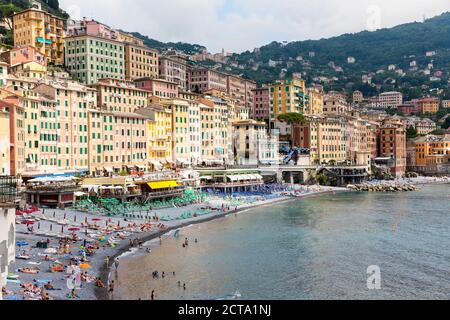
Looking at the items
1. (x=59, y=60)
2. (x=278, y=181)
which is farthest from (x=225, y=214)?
(x=59, y=60)

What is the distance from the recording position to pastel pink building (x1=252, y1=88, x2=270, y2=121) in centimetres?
12500

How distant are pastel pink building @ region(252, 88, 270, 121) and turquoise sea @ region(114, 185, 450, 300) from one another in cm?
6367

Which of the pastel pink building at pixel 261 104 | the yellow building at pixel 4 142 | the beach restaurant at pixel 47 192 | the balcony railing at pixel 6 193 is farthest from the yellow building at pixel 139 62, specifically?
the balcony railing at pixel 6 193

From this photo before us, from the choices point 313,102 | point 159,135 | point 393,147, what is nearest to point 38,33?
point 159,135

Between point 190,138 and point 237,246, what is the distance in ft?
152

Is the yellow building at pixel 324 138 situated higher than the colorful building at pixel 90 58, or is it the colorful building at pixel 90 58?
the colorful building at pixel 90 58

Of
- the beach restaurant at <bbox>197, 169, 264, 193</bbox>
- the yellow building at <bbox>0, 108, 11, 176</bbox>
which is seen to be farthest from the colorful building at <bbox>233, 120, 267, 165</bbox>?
the yellow building at <bbox>0, 108, 11, 176</bbox>

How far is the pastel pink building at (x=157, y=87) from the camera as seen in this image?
3462 inches

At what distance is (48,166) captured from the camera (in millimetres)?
60156

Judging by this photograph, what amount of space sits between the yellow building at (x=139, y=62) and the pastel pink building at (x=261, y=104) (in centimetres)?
2983

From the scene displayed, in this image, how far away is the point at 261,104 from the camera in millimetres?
125688

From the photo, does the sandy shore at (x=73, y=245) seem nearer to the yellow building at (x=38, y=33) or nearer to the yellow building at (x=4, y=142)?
the yellow building at (x=4, y=142)

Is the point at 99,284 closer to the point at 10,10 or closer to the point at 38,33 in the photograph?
the point at 38,33
